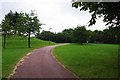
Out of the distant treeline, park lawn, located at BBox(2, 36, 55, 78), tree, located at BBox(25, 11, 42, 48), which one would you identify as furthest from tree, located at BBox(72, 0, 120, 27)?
tree, located at BBox(25, 11, 42, 48)

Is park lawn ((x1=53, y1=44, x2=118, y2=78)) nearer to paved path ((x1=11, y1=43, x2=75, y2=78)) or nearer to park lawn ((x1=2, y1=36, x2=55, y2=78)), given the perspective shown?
paved path ((x1=11, y1=43, x2=75, y2=78))

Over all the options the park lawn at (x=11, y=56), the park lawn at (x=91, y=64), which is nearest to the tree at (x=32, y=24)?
the park lawn at (x=11, y=56)

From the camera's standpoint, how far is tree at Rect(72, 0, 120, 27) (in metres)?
17.5

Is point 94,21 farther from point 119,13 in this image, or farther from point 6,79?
point 6,79

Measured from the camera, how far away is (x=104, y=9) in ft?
60.3

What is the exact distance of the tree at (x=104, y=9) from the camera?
17469mm

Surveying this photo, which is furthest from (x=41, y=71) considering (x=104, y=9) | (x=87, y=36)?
(x=87, y=36)

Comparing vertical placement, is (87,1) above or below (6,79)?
above

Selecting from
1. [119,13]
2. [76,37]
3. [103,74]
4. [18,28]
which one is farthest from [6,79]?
[76,37]

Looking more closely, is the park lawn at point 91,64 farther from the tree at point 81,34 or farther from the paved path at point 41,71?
the tree at point 81,34

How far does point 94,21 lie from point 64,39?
102476mm

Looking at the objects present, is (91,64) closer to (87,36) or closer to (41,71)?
(41,71)

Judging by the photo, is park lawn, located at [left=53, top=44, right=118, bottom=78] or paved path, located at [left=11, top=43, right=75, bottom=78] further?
park lawn, located at [left=53, top=44, right=118, bottom=78]

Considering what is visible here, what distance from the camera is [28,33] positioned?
64875 mm
